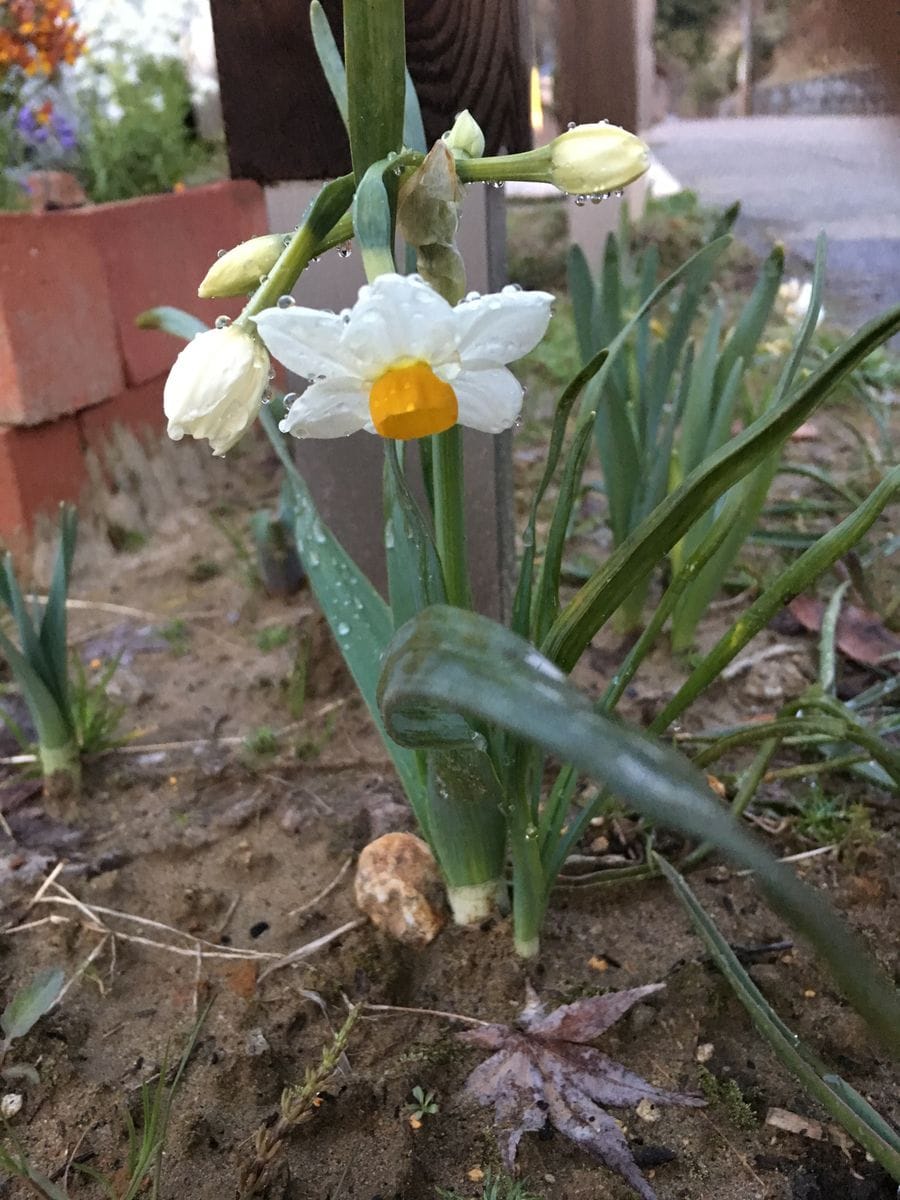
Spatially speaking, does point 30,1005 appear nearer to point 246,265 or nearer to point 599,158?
point 246,265

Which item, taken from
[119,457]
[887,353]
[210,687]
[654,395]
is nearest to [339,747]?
[210,687]

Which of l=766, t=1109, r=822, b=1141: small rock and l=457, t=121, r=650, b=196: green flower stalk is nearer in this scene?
l=457, t=121, r=650, b=196: green flower stalk

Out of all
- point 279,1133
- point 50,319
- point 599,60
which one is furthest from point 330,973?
point 50,319

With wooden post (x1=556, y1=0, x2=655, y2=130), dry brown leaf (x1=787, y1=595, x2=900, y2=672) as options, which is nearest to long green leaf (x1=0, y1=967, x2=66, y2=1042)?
dry brown leaf (x1=787, y1=595, x2=900, y2=672)

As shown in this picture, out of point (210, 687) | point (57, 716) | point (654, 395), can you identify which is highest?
point (654, 395)

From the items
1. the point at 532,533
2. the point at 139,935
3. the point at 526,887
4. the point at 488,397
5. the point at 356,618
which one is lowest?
the point at 139,935

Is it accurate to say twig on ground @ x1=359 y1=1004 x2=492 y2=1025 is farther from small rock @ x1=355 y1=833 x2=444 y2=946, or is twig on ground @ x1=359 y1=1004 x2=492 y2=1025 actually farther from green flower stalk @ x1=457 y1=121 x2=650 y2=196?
green flower stalk @ x1=457 y1=121 x2=650 y2=196

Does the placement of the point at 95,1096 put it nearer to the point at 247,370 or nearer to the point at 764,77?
the point at 247,370
